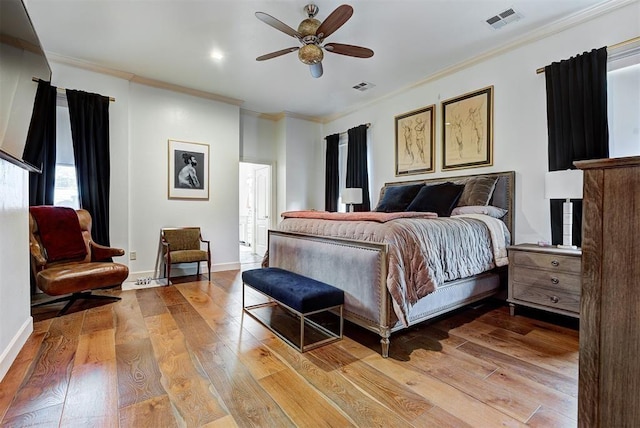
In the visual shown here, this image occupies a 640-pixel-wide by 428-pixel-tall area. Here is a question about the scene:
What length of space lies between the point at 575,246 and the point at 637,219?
8.13 feet

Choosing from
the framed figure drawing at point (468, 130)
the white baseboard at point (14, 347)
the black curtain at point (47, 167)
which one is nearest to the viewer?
the white baseboard at point (14, 347)

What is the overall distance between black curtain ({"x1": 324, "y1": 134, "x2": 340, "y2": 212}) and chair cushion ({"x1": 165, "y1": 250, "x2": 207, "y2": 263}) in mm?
2661

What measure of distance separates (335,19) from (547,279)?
2891 mm

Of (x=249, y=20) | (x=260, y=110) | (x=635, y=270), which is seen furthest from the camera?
(x=260, y=110)

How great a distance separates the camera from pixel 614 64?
271 centimetres

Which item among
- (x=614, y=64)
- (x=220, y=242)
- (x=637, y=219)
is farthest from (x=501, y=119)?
(x=220, y=242)

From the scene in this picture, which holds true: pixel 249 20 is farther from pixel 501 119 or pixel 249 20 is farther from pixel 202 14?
pixel 501 119

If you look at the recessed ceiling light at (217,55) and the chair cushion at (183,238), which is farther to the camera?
the chair cushion at (183,238)

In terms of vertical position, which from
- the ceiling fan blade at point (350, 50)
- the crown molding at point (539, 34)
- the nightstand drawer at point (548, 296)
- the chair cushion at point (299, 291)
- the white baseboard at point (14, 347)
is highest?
the crown molding at point (539, 34)

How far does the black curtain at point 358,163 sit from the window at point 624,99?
3.13m

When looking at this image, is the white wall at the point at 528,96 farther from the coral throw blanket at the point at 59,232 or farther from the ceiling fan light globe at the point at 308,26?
the coral throw blanket at the point at 59,232

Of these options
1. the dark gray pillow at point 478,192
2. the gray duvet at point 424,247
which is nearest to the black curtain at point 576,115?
the dark gray pillow at point 478,192

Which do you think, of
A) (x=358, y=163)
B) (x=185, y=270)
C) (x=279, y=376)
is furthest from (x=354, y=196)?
(x=279, y=376)

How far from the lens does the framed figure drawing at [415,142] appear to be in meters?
4.27
